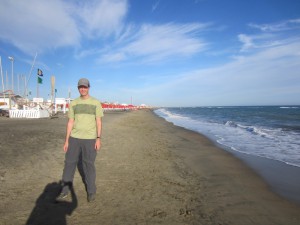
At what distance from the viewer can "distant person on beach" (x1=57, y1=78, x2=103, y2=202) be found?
174 inches

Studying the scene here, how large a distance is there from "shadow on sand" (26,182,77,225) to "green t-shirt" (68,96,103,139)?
0.97m

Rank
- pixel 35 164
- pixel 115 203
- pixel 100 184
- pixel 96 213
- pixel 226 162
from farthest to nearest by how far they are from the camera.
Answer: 1. pixel 226 162
2. pixel 35 164
3. pixel 100 184
4. pixel 115 203
5. pixel 96 213

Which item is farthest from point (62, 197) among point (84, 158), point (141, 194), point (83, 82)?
point (83, 82)

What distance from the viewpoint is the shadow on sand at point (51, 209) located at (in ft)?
11.8

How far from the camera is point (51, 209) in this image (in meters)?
3.98

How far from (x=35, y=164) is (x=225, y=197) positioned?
4666 millimetres

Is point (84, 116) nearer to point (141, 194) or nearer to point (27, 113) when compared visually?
point (141, 194)

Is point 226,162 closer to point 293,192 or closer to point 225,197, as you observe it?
point 293,192

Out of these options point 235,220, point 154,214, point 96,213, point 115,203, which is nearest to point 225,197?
point 235,220

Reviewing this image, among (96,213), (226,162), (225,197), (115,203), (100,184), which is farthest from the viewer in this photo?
(226,162)

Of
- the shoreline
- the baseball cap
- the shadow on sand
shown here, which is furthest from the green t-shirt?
the shoreline

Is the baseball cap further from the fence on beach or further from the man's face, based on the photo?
the fence on beach

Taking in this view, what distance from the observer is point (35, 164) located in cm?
646

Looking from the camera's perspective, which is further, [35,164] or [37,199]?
[35,164]
